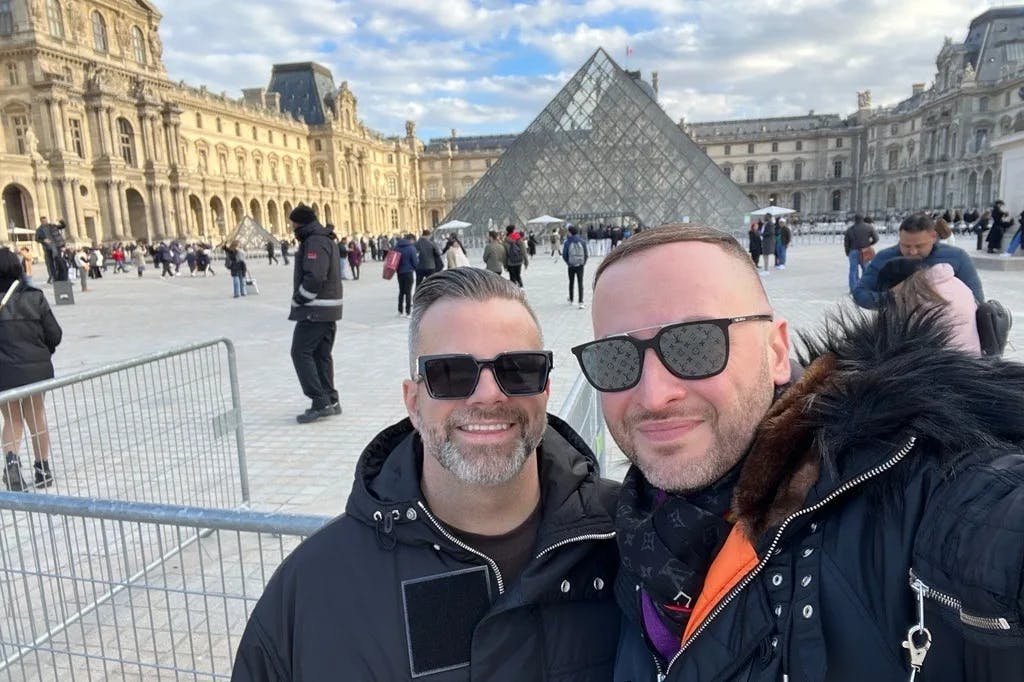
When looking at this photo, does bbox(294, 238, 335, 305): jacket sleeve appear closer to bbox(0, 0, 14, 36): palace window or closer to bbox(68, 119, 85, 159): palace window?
bbox(68, 119, 85, 159): palace window

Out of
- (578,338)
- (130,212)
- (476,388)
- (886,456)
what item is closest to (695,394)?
(886,456)

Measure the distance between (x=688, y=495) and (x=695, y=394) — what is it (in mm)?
157

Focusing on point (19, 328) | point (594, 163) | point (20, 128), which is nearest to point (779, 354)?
point (19, 328)

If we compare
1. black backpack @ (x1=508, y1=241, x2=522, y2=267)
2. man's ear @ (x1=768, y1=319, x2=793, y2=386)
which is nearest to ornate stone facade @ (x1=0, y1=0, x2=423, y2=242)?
black backpack @ (x1=508, y1=241, x2=522, y2=267)

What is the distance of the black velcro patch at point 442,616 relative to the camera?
1121mm

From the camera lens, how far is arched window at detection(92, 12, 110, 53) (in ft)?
124

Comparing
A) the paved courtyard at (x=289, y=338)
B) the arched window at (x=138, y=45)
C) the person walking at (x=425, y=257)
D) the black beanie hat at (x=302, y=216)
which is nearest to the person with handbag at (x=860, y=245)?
the paved courtyard at (x=289, y=338)

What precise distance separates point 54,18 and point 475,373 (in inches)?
1803

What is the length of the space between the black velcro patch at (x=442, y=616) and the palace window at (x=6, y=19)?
4569cm

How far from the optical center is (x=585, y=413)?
8.05 feet

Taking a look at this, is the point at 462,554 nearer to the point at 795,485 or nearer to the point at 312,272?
the point at 795,485

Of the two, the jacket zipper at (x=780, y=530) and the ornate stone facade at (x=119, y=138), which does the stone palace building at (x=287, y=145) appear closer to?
the ornate stone facade at (x=119, y=138)

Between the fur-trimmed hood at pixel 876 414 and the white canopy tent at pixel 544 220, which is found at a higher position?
the white canopy tent at pixel 544 220

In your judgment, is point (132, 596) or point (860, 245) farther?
point (860, 245)
